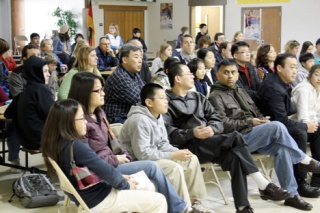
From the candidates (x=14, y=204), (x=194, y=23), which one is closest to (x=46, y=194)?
(x=14, y=204)

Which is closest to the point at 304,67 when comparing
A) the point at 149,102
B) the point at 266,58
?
the point at 266,58

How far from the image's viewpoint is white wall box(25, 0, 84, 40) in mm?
15148

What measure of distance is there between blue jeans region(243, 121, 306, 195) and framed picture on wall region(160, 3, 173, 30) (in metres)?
12.2

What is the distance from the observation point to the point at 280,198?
3998mm

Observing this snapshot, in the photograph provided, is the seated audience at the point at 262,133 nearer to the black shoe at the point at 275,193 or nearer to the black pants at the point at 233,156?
the black shoe at the point at 275,193

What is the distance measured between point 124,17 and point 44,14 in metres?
2.42

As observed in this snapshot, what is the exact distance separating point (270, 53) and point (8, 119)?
3026 millimetres

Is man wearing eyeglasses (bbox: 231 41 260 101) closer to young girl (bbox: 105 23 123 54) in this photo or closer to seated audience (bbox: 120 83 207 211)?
seated audience (bbox: 120 83 207 211)

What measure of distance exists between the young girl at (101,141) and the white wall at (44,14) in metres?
12.2

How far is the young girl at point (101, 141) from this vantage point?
3.29 metres

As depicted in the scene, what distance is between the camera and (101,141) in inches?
133

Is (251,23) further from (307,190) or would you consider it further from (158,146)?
(158,146)

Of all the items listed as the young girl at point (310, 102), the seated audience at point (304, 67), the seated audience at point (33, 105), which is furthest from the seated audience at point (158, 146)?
the seated audience at point (304, 67)

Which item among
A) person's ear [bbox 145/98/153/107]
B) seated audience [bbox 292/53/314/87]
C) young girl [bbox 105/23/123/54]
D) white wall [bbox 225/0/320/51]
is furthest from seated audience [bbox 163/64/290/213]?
white wall [bbox 225/0/320/51]
